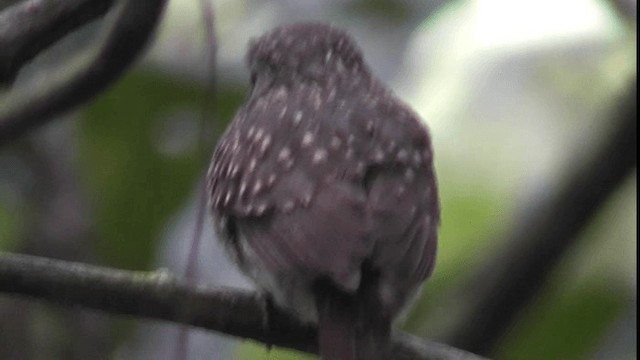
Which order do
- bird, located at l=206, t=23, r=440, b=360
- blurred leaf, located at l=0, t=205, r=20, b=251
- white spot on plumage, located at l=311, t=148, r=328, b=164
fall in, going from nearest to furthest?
1. bird, located at l=206, t=23, r=440, b=360
2. white spot on plumage, located at l=311, t=148, r=328, b=164
3. blurred leaf, located at l=0, t=205, r=20, b=251

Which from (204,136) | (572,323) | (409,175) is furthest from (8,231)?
(572,323)

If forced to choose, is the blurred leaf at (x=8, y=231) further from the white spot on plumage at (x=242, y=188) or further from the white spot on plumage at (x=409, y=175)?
the white spot on plumage at (x=409, y=175)

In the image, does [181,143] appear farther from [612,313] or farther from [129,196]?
[612,313]

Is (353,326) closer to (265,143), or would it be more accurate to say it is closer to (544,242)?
(265,143)

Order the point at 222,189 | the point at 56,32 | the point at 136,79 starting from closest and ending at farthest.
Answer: the point at 56,32 < the point at 222,189 < the point at 136,79

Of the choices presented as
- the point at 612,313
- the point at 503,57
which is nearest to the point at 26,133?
the point at 503,57

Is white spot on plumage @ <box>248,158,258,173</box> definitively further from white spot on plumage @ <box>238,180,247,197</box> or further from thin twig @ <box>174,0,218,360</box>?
thin twig @ <box>174,0,218,360</box>

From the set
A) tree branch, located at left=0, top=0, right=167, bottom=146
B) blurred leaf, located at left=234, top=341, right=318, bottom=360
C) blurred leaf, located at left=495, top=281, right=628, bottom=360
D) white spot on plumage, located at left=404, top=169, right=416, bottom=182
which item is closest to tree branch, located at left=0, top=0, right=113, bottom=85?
tree branch, located at left=0, top=0, right=167, bottom=146

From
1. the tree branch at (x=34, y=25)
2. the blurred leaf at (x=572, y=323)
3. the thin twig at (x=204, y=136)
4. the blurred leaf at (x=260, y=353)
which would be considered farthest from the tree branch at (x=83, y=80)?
Result: the blurred leaf at (x=572, y=323)
